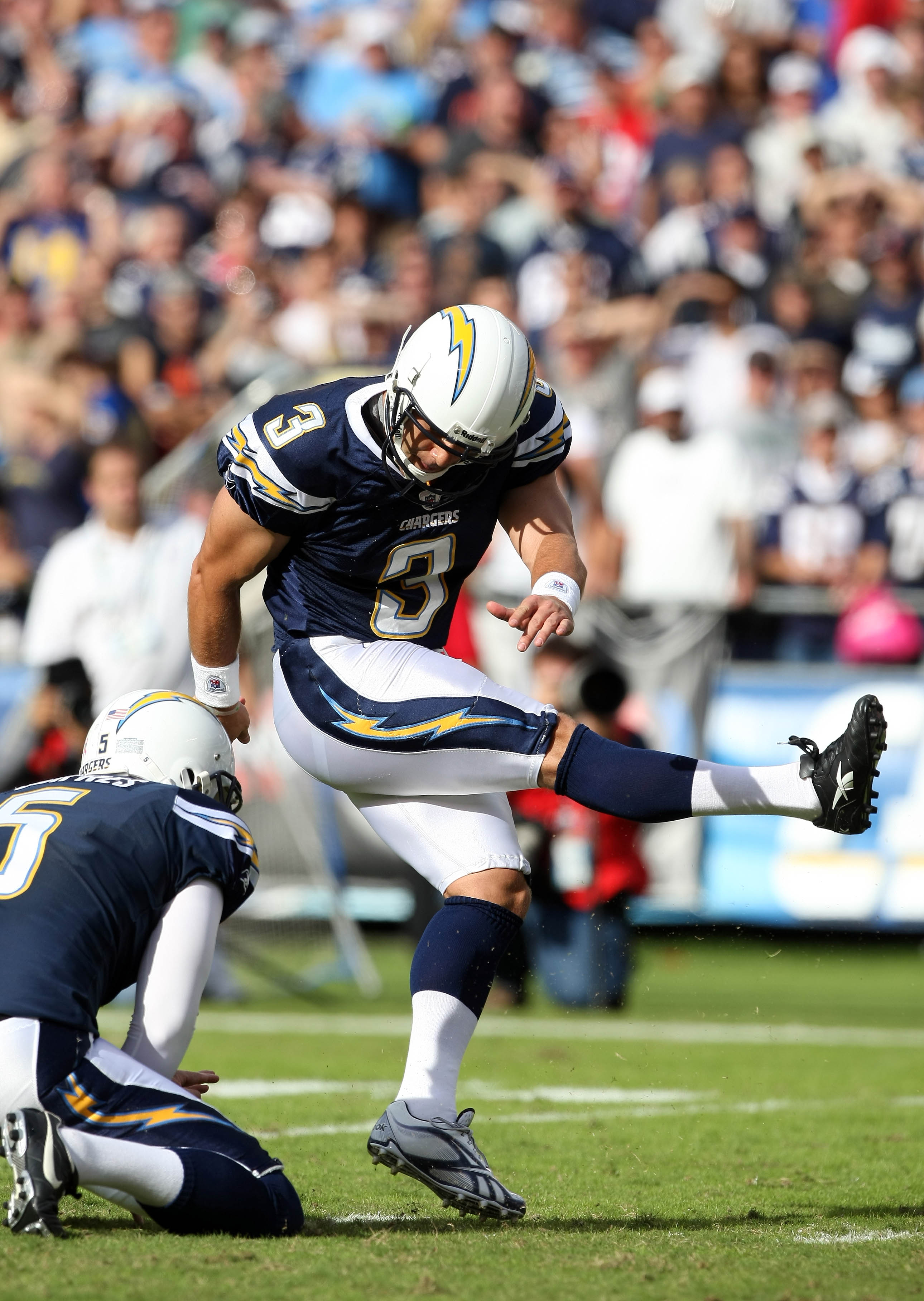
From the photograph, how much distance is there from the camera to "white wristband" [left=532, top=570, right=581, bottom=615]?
409 cm

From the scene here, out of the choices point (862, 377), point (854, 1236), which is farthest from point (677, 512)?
point (854, 1236)

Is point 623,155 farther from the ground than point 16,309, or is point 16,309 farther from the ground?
point 623,155

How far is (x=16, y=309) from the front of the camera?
12500mm

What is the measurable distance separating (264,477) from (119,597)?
4164 millimetres

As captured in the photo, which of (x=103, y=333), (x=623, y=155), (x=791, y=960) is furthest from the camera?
(x=623, y=155)

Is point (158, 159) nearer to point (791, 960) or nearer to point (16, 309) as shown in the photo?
point (16, 309)

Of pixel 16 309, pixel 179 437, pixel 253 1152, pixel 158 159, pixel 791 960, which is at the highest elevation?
pixel 158 159

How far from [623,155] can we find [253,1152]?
1118 cm

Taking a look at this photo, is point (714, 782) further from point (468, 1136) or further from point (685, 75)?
point (685, 75)

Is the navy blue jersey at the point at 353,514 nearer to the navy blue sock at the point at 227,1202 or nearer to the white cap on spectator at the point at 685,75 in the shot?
the navy blue sock at the point at 227,1202

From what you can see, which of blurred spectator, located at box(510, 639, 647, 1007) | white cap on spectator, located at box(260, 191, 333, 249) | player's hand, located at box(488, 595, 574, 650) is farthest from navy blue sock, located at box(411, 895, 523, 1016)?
white cap on spectator, located at box(260, 191, 333, 249)

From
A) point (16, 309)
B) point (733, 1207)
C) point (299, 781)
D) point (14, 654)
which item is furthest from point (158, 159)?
point (733, 1207)

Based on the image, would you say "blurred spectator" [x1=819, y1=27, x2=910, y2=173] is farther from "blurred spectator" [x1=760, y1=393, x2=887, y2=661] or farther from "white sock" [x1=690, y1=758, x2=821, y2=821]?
"white sock" [x1=690, y1=758, x2=821, y2=821]

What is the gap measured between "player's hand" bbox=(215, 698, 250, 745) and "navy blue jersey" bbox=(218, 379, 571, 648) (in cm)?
25
